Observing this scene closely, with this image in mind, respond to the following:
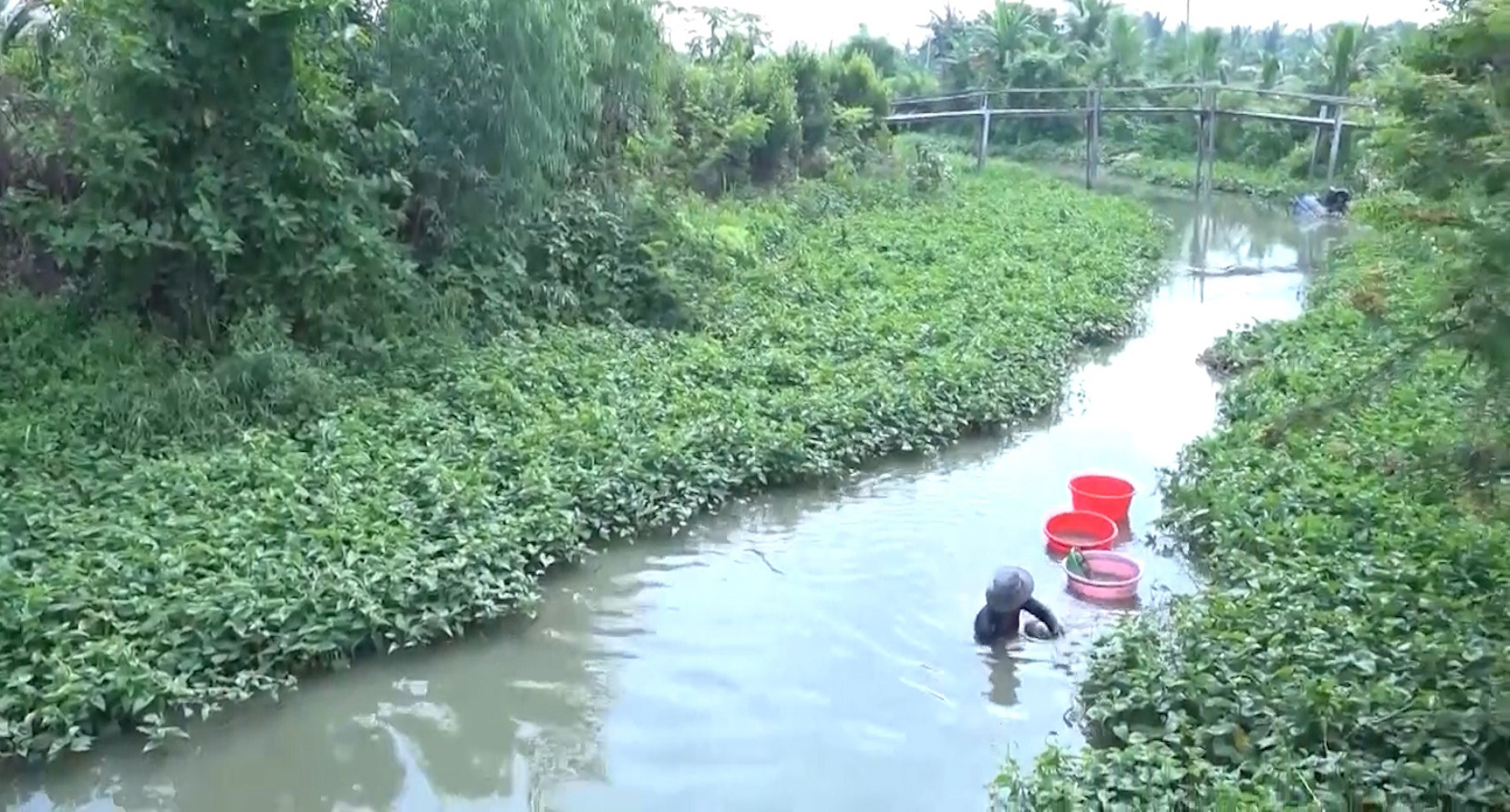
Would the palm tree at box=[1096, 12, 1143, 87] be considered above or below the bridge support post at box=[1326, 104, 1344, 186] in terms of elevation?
above

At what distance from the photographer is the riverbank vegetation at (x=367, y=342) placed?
218 inches

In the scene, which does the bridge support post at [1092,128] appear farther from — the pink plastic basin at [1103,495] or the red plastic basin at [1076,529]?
the red plastic basin at [1076,529]

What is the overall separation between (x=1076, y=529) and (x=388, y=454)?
3628mm

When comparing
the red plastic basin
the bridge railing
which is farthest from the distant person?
the red plastic basin

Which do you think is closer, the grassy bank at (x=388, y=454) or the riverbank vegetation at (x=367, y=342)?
the grassy bank at (x=388, y=454)

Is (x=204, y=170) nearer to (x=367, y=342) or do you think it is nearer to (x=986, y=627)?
(x=367, y=342)

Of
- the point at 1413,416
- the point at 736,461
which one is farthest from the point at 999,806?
the point at 1413,416

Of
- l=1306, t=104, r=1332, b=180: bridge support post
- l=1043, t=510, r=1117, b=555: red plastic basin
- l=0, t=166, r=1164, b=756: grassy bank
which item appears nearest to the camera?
l=0, t=166, r=1164, b=756: grassy bank

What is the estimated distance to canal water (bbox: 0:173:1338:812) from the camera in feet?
15.5

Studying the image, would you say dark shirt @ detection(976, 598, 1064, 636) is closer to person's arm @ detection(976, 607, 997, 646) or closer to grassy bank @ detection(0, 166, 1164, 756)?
person's arm @ detection(976, 607, 997, 646)

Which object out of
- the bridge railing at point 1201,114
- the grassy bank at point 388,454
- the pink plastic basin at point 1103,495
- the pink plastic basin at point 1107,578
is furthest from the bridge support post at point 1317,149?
the pink plastic basin at point 1107,578

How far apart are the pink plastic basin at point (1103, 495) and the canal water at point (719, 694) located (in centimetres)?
18

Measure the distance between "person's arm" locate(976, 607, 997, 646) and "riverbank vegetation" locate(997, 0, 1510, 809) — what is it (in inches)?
19.6

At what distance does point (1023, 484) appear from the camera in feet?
25.8
